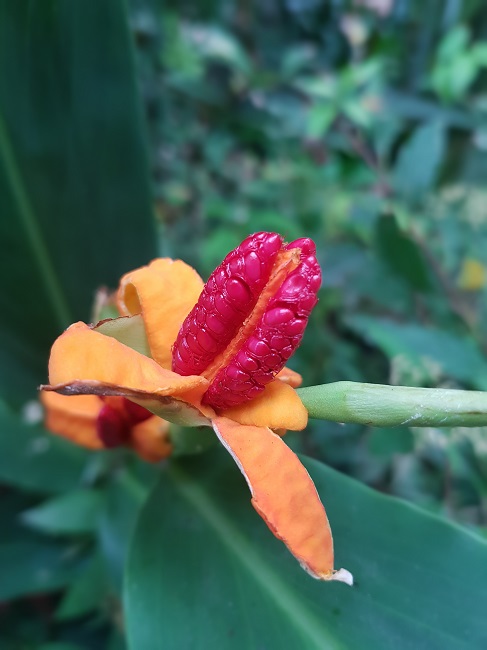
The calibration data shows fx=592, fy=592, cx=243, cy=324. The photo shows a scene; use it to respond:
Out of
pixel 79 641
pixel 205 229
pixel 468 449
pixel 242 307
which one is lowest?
pixel 79 641

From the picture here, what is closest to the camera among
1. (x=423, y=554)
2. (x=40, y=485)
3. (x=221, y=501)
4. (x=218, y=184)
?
(x=423, y=554)

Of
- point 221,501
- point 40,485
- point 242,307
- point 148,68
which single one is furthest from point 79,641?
point 148,68

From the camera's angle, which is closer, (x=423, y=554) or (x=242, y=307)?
(x=242, y=307)

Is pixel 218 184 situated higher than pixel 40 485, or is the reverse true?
pixel 218 184

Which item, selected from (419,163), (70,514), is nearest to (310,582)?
(70,514)

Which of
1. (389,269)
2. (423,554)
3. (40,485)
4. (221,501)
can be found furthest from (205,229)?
(423,554)

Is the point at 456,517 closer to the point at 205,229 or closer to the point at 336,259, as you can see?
the point at 336,259

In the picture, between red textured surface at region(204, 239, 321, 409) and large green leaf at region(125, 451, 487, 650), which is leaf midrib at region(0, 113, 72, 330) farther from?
red textured surface at region(204, 239, 321, 409)

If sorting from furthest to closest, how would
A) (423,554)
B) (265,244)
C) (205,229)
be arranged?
(205,229) < (423,554) < (265,244)
